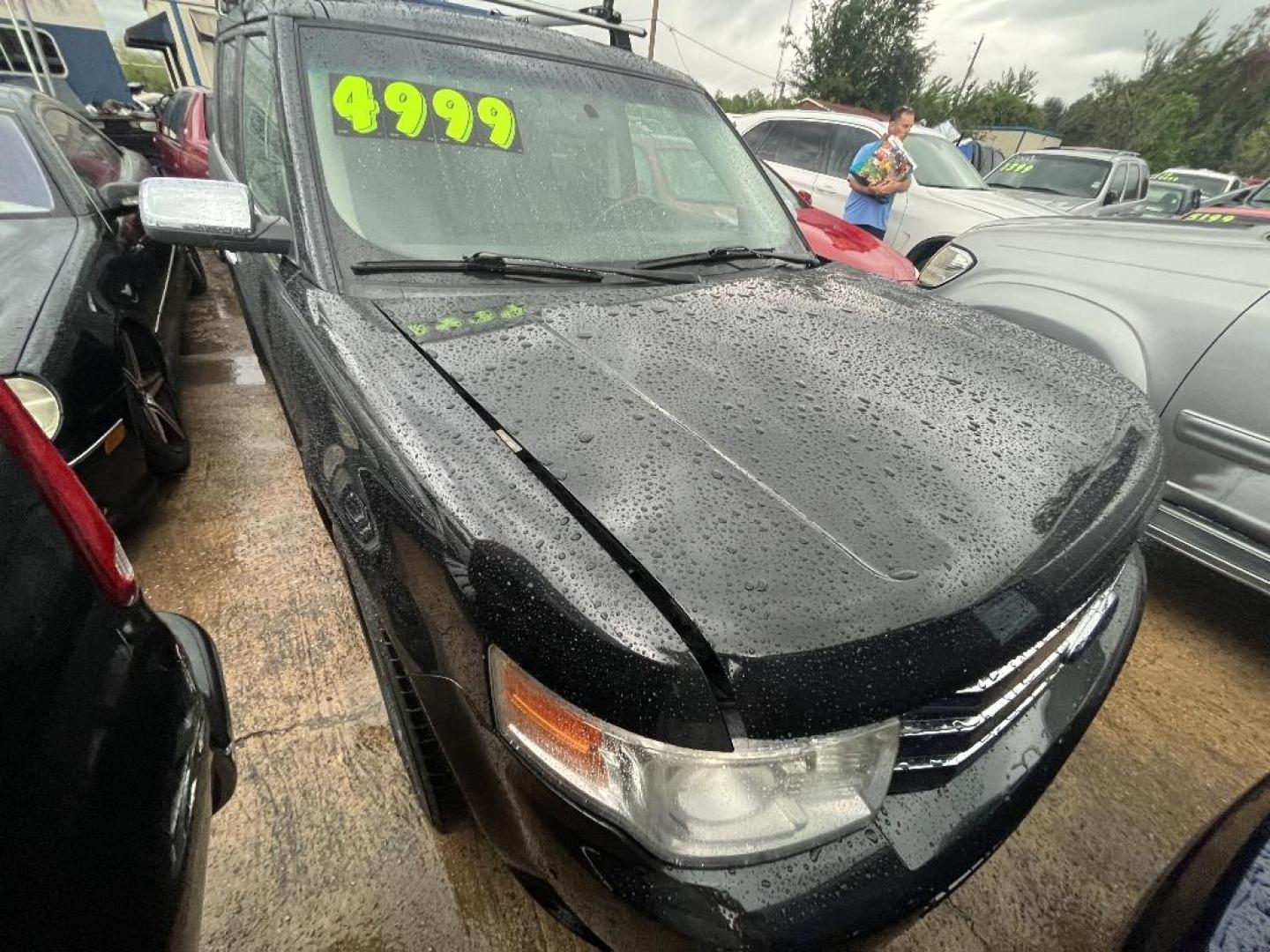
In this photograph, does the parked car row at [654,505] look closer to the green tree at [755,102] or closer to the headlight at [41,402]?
the headlight at [41,402]

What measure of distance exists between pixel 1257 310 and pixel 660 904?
2.60 metres

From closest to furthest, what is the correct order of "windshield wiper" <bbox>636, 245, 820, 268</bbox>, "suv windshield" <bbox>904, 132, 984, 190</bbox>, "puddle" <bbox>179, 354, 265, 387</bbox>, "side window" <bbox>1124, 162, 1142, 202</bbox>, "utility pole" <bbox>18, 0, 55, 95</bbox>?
"windshield wiper" <bbox>636, 245, 820, 268</bbox> < "puddle" <bbox>179, 354, 265, 387</bbox> < "suv windshield" <bbox>904, 132, 984, 190</bbox> < "side window" <bbox>1124, 162, 1142, 202</bbox> < "utility pole" <bbox>18, 0, 55, 95</bbox>

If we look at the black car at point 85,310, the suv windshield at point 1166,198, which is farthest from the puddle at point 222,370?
the suv windshield at point 1166,198

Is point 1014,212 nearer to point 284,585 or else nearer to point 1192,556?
point 1192,556

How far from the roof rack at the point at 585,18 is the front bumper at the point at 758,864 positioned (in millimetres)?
2572

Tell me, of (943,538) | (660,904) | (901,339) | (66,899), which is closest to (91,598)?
(66,899)

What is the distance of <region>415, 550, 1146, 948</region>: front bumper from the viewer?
816 millimetres

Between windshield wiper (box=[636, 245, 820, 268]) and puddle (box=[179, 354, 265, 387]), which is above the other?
windshield wiper (box=[636, 245, 820, 268])

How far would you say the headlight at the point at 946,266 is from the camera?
315cm

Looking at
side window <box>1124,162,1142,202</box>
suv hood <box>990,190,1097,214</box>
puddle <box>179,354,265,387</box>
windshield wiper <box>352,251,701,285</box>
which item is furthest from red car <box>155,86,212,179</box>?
side window <box>1124,162,1142,202</box>

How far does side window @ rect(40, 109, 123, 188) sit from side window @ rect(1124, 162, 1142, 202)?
10685 millimetres

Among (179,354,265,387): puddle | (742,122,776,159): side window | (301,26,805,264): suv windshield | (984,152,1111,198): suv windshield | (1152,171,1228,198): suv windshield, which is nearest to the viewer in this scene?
(301,26,805,264): suv windshield

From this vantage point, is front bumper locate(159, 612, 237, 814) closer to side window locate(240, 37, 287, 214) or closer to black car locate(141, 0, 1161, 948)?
black car locate(141, 0, 1161, 948)

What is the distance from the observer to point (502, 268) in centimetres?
155
